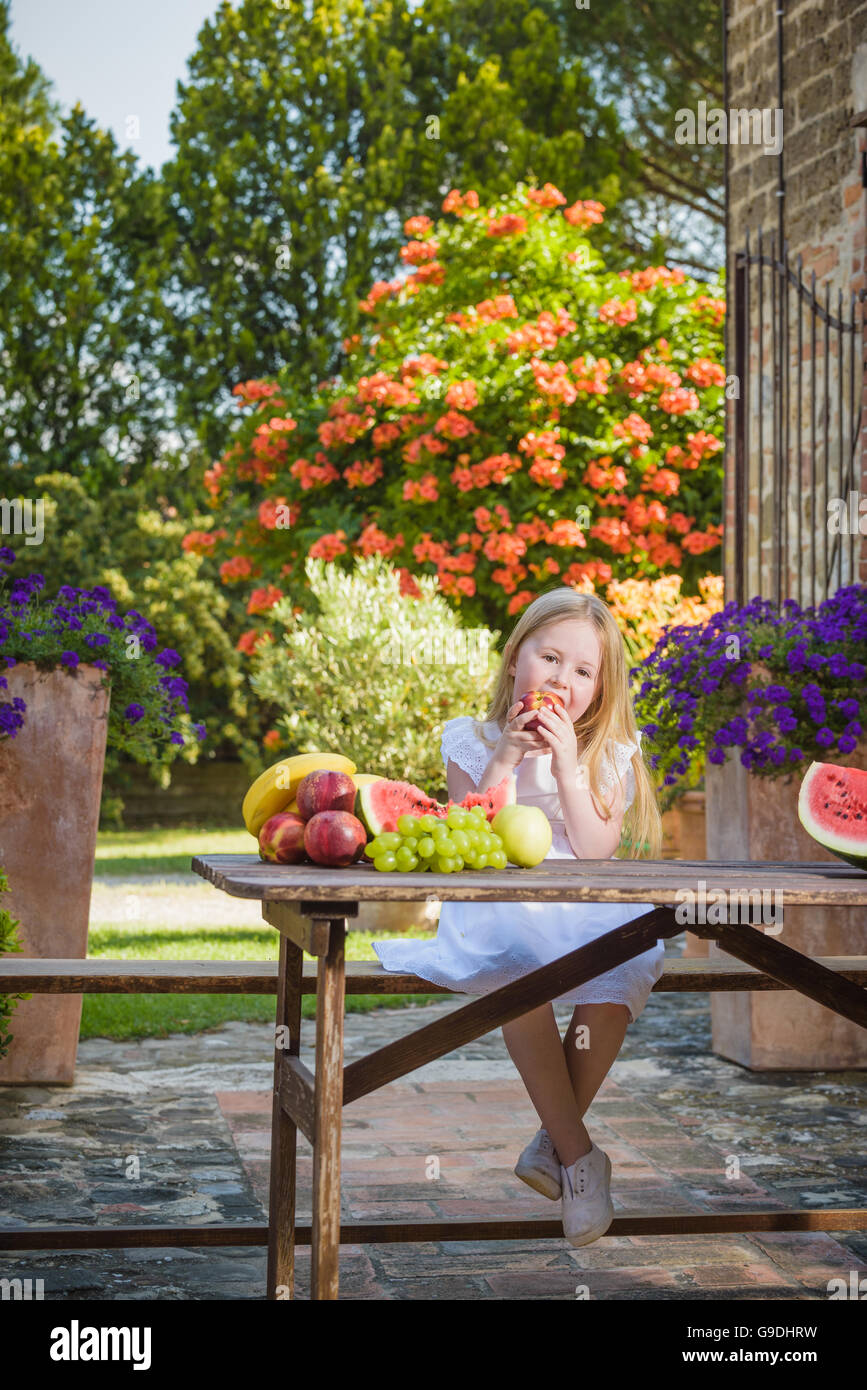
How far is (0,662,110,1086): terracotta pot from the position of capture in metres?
5.38

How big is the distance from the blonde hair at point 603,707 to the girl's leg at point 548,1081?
64 cm

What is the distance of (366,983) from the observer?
11.5ft

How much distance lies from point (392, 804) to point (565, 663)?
33.1 inches

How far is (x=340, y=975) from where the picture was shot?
8.71 feet

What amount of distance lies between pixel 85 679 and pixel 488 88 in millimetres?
16333

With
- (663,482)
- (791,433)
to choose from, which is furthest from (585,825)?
(663,482)

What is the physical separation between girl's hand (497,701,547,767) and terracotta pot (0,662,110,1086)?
2539 millimetres

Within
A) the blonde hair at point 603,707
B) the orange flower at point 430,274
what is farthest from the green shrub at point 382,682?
the blonde hair at point 603,707

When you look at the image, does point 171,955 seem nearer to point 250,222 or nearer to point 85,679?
point 85,679

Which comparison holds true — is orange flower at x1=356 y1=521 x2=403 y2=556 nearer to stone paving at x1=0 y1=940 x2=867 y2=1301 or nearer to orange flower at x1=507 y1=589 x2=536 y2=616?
orange flower at x1=507 y1=589 x2=536 y2=616

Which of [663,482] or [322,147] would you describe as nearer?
[663,482]

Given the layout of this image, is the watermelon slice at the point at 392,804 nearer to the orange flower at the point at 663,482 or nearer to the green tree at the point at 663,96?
the orange flower at the point at 663,482

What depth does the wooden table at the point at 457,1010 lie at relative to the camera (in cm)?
250

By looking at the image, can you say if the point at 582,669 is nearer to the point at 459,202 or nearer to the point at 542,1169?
the point at 542,1169
